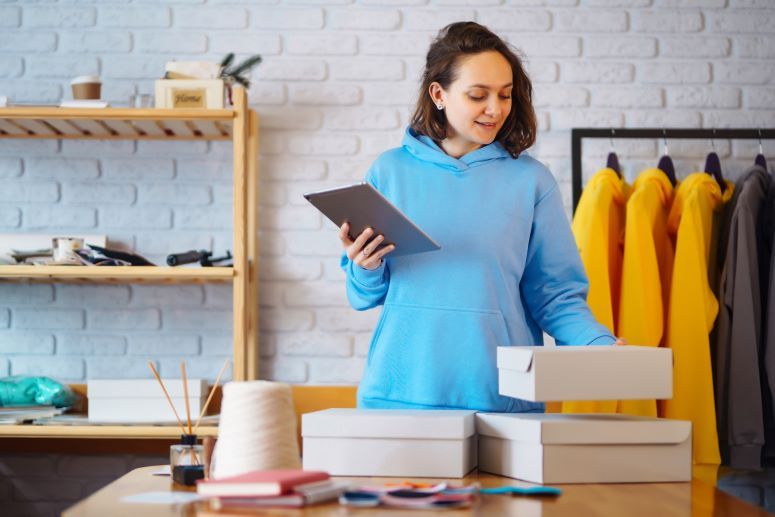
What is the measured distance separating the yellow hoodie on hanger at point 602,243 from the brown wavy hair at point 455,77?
2.77ft

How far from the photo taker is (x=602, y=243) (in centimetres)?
276

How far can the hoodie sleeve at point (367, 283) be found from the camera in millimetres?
1882

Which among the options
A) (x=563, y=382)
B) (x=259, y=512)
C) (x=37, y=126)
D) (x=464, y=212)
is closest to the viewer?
(x=259, y=512)

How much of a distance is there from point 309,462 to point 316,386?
1576 millimetres

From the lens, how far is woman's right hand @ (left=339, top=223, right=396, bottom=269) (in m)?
1.73

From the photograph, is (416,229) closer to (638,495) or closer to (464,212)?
(464,212)

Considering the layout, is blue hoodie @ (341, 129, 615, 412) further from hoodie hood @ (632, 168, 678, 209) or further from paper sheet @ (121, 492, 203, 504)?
hoodie hood @ (632, 168, 678, 209)

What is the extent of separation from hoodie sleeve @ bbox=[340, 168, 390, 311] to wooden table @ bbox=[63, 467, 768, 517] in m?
0.59

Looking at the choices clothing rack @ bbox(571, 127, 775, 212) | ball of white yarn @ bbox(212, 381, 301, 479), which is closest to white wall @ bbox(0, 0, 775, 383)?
clothing rack @ bbox(571, 127, 775, 212)

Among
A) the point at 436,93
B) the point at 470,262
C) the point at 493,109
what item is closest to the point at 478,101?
the point at 493,109

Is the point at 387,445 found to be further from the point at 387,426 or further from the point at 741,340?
the point at 741,340

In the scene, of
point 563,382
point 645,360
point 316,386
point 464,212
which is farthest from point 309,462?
point 316,386

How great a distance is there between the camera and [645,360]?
141 centimetres

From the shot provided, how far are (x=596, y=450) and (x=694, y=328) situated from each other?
1.46 meters
